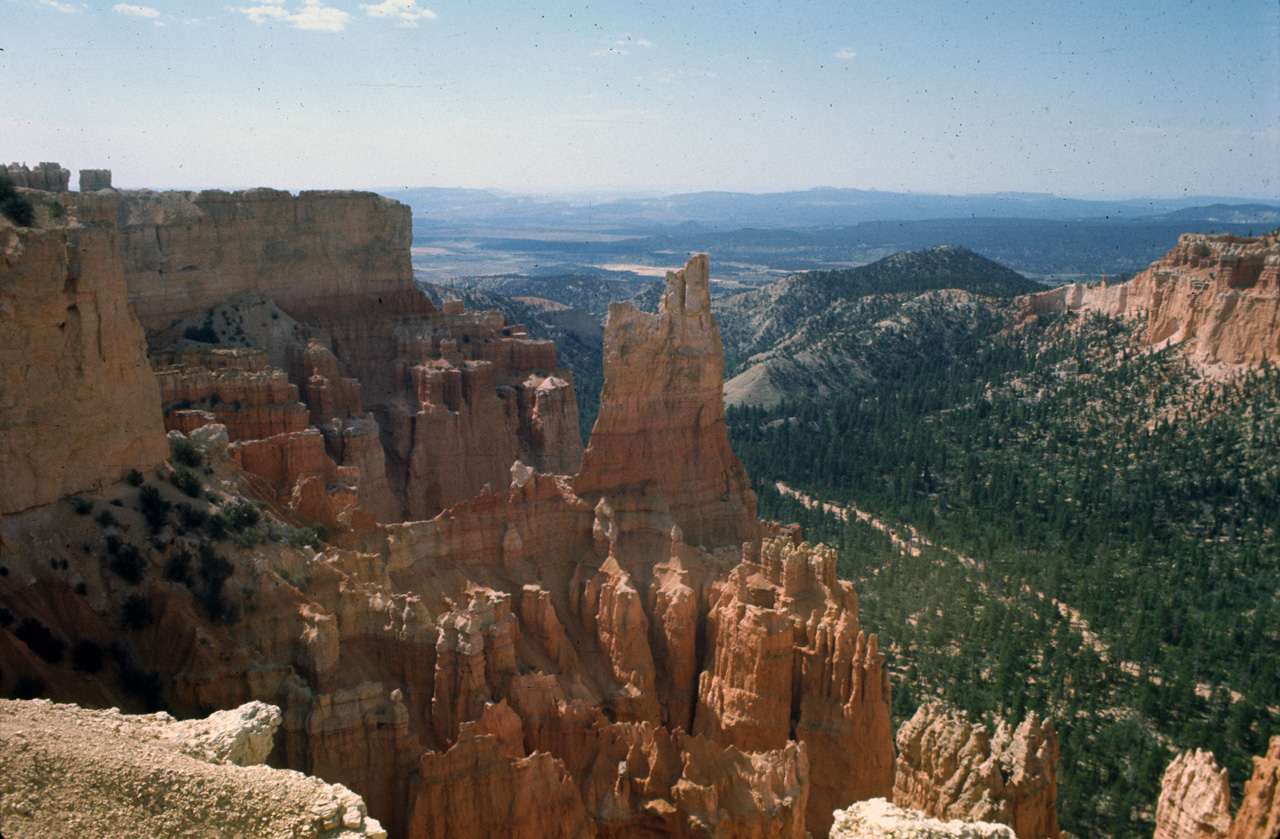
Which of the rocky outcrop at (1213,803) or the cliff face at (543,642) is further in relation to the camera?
the rocky outcrop at (1213,803)

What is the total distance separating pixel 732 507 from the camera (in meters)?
35.3

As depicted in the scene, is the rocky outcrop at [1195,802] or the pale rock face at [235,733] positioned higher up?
the pale rock face at [235,733]

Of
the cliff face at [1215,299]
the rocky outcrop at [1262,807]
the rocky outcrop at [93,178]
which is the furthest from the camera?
the cliff face at [1215,299]

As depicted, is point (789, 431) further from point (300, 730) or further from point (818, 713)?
point (300, 730)

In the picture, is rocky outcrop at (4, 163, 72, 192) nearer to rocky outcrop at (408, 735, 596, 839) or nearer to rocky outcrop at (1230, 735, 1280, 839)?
rocky outcrop at (408, 735, 596, 839)

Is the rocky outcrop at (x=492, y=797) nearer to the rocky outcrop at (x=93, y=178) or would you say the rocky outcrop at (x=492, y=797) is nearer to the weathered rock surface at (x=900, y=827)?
the weathered rock surface at (x=900, y=827)

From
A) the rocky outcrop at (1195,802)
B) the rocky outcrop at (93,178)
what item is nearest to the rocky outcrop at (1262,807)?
the rocky outcrop at (1195,802)

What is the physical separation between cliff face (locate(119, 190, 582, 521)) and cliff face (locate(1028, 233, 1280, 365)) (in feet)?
211

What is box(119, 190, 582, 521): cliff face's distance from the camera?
47.0m

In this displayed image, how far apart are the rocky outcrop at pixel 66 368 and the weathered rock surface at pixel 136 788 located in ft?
30.2

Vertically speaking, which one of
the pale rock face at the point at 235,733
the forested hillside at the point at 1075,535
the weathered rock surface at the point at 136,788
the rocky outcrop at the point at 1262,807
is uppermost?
the weathered rock surface at the point at 136,788

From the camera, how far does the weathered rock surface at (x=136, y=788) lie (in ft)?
38.1

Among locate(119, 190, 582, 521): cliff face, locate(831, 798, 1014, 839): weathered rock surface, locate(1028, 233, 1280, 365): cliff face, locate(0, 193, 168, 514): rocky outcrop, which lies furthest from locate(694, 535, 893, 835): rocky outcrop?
locate(1028, 233, 1280, 365): cliff face

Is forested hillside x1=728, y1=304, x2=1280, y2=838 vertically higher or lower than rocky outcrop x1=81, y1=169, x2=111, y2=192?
lower
